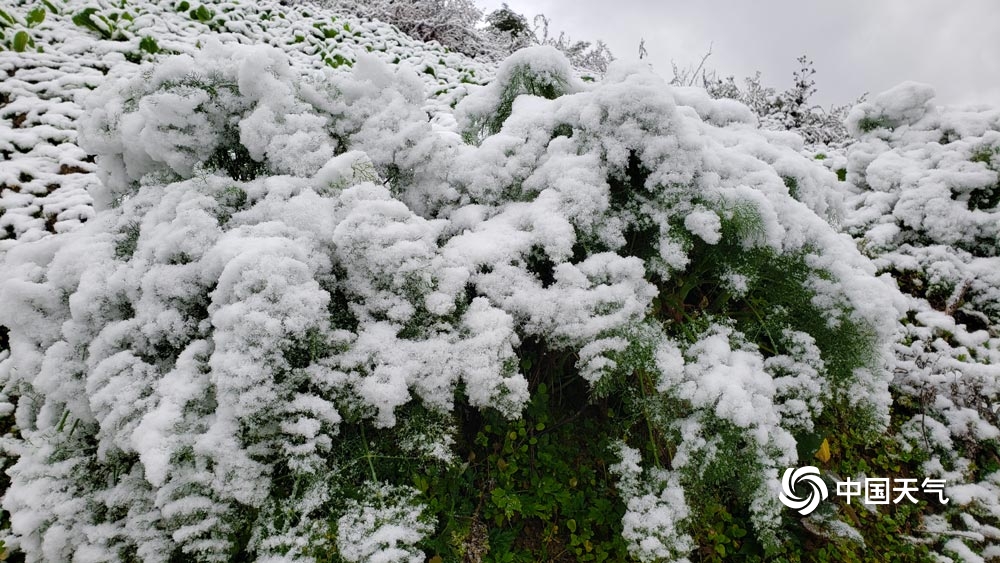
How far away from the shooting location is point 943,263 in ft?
10.5

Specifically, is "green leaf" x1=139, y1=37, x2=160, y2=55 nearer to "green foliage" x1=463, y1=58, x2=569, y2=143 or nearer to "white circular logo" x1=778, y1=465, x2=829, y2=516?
"green foliage" x1=463, y1=58, x2=569, y2=143

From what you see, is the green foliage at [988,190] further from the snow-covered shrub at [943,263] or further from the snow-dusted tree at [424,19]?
the snow-dusted tree at [424,19]

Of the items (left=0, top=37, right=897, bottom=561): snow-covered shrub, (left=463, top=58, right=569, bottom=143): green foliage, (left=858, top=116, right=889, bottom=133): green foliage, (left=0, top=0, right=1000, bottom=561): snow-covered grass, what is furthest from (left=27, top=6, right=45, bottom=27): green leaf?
(left=858, top=116, right=889, bottom=133): green foliage

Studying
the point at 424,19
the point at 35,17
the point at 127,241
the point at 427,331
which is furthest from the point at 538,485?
the point at 424,19

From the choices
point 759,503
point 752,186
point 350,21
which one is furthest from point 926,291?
point 350,21

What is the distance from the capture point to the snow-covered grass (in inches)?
55.1

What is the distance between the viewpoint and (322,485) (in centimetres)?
142

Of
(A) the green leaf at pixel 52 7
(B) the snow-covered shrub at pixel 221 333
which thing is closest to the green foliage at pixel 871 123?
(B) the snow-covered shrub at pixel 221 333

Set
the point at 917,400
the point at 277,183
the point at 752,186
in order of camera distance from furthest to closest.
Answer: the point at 917,400 → the point at 752,186 → the point at 277,183

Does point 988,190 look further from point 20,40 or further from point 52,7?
point 52,7

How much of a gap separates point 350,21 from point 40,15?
3.11 meters

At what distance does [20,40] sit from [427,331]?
472 cm

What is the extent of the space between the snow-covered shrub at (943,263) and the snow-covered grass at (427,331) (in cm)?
4

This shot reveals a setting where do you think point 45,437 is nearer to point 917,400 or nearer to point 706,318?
point 706,318
